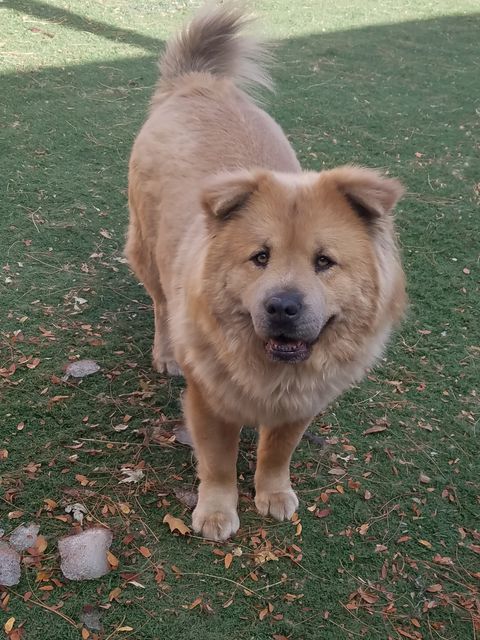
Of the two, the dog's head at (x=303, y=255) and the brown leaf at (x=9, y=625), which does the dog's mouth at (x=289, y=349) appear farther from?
the brown leaf at (x=9, y=625)

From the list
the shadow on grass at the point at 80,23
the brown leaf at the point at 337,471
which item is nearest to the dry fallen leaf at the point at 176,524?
the brown leaf at the point at 337,471

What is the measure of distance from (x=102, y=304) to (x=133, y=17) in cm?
678

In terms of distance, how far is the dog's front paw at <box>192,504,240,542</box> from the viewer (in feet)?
8.68

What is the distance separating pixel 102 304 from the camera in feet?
12.7

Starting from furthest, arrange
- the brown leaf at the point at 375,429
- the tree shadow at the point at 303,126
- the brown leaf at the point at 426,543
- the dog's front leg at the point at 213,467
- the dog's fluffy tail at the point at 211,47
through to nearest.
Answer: the tree shadow at the point at 303,126 < the dog's fluffy tail at the point at 211,47 < the brown leaf at the point at 375,429 < the brown leaf at the point at 426,543 < the dog's front leg at the point at 213,467

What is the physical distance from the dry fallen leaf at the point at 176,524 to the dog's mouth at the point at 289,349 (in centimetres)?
94

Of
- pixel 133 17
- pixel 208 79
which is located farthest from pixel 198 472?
pixel 133 17

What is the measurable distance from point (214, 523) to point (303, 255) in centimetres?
124

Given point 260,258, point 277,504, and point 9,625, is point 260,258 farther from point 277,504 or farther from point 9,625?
point 9,625

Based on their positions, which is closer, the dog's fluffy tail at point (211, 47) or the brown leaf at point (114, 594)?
the brown leaf at point (114, 594)

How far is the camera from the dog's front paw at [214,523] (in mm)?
2645

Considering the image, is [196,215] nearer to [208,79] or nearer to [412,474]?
[208,79]

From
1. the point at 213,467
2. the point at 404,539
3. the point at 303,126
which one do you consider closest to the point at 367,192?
the point at 213,467

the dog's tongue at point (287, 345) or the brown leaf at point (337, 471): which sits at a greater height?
the dog's tongue at point (287, 345)
